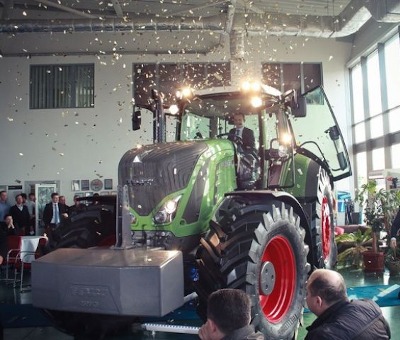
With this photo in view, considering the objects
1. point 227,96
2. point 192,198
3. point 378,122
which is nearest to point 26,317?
point 192,198

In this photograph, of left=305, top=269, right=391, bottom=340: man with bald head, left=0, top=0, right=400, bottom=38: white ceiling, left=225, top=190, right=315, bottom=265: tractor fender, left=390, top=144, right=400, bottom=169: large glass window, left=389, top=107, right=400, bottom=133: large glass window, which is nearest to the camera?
left=305, top=269, right=391, bottom=340: man with bald head

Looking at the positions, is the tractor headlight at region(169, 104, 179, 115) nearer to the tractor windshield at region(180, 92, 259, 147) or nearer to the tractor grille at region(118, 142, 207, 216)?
the tractor windshield at region(180, 92, 259, 147)

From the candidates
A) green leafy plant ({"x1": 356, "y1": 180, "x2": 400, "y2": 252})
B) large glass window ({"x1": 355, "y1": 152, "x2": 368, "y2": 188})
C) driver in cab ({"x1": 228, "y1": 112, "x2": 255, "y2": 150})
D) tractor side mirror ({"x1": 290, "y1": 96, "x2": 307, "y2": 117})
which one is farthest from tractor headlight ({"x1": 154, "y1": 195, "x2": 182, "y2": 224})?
large glass window ({"x1": 355, "y1": 152, "x2": 368, "y2": 188})

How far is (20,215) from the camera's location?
491 inches

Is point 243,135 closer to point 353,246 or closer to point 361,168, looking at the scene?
point 353,246

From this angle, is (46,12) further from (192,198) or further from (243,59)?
(192,198)

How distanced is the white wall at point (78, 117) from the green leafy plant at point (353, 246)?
7.05 meters

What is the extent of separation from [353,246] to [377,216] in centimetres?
76

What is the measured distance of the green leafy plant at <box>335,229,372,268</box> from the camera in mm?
9227

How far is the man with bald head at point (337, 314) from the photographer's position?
2.24 metres

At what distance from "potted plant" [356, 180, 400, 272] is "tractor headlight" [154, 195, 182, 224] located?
18.1 ft

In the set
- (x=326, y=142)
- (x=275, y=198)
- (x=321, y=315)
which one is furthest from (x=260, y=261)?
(x=326, y=142)

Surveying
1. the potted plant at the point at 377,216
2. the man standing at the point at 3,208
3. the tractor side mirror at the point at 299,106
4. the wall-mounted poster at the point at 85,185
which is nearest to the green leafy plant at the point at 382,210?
the potted plant at the point at 377,216

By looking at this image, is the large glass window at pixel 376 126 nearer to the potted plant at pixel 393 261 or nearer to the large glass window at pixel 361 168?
the large glass window at pixel 361 168
